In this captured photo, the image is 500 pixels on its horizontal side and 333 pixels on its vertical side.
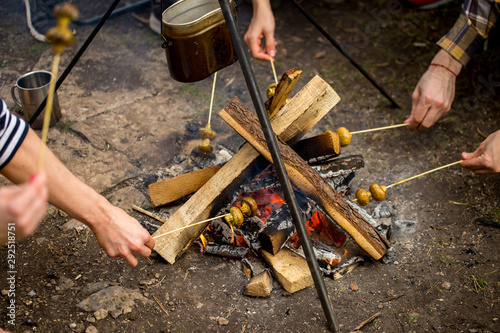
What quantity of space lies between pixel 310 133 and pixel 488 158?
1.46 meters

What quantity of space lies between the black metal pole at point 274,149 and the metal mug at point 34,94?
6.54ft

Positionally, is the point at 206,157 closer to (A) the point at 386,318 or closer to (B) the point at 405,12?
(A) the point at 386,318

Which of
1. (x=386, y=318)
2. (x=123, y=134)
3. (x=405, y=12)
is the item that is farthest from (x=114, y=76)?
(x=405, y=12)

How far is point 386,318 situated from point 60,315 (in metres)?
1.69

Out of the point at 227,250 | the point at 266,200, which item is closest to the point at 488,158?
the point at 266,200

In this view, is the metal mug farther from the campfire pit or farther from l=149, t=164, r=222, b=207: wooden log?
the campfire pit

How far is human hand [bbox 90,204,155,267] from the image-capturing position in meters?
1.62

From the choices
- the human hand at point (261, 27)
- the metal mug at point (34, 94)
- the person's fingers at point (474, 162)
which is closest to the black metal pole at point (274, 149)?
the human hand at point (261, 27)

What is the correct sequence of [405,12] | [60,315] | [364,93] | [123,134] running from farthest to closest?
[405,12]
[364,93]
[123,134]
[60,315]

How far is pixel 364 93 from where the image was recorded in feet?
12.6

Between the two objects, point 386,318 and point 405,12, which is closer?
point 386,318

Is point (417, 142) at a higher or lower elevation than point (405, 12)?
lower

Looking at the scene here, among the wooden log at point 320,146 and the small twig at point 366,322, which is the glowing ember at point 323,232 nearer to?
the wooden log at point 320,146

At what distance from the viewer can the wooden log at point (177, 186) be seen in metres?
2.53
